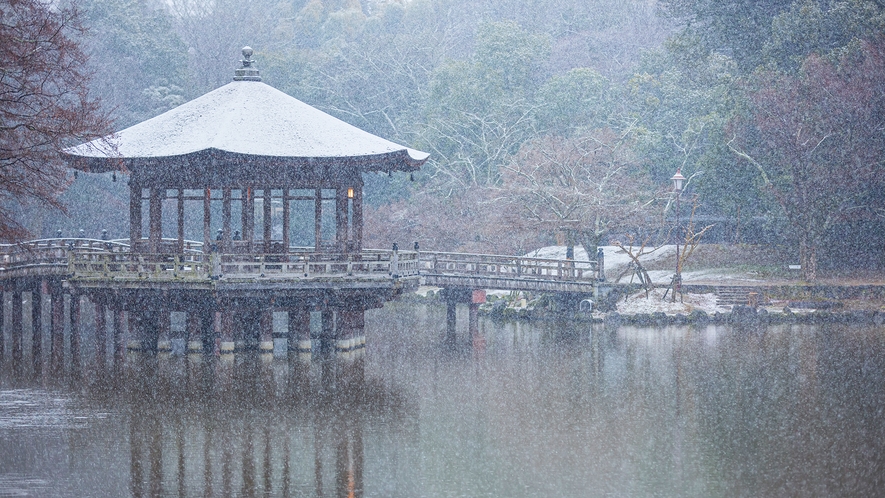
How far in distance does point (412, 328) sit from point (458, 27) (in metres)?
42.3

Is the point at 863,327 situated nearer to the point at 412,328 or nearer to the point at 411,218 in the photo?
the point at 412,328

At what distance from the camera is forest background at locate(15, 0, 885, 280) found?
42.8 metres

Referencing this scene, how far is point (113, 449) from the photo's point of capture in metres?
19.3

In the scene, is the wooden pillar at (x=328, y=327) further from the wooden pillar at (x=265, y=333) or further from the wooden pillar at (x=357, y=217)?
the wooden pillar at (x=357, y=217)

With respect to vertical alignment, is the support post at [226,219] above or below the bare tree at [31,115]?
below

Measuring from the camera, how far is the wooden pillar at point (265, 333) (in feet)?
96.8

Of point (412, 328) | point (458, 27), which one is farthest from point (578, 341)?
point (458, 27)

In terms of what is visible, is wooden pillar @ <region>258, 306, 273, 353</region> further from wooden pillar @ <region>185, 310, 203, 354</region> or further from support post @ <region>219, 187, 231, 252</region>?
support post @ <region>219, 187, 231, 252</region>

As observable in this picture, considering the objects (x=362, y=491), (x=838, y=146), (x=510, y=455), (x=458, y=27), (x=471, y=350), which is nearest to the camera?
(x=362, y=491)

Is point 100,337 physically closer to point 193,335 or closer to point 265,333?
point 193,335

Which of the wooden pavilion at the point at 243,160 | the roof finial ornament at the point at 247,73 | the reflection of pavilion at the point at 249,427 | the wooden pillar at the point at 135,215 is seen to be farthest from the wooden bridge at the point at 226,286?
the roof finial ornament at the point at 247,73

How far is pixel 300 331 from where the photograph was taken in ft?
99.2

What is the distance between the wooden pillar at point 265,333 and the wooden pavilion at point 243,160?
188 centimetres

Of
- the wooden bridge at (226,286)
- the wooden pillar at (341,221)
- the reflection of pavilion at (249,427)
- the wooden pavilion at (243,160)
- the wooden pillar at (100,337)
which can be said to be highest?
the wooden pavilion at (243,160)
